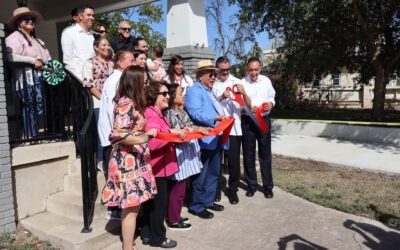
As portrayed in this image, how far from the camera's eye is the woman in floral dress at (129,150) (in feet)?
10.3

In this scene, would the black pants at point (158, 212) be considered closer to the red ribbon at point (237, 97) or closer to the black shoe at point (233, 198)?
the black shoe at point (233, 198)

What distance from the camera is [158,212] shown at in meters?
3.72

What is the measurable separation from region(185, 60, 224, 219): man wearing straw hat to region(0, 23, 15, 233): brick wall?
2.11 metres

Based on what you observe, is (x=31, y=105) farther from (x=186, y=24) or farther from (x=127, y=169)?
(x=186, y=24)

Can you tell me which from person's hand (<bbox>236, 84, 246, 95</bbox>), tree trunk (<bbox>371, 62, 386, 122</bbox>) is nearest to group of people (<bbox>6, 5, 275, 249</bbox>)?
person's hand (<bbox>236, 84, 246, 95</bbox>)

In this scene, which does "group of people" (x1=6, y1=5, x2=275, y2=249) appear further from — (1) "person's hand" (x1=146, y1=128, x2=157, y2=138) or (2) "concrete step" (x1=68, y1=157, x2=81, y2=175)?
(2) "concrete step" (x1=68, y1=157, x2=81, y2=175)

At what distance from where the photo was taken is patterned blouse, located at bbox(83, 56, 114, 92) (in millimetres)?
4473

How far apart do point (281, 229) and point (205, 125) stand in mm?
1576

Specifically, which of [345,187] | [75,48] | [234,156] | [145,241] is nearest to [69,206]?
[145,241]

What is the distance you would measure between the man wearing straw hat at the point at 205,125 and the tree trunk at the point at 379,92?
1025 cm

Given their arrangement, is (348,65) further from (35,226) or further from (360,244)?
(35,226)

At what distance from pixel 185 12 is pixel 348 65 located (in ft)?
37.5

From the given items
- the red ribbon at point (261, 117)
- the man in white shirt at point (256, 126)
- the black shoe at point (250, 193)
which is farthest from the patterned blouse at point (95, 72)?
the black shoe at point (250, 193)

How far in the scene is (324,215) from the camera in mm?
4707
